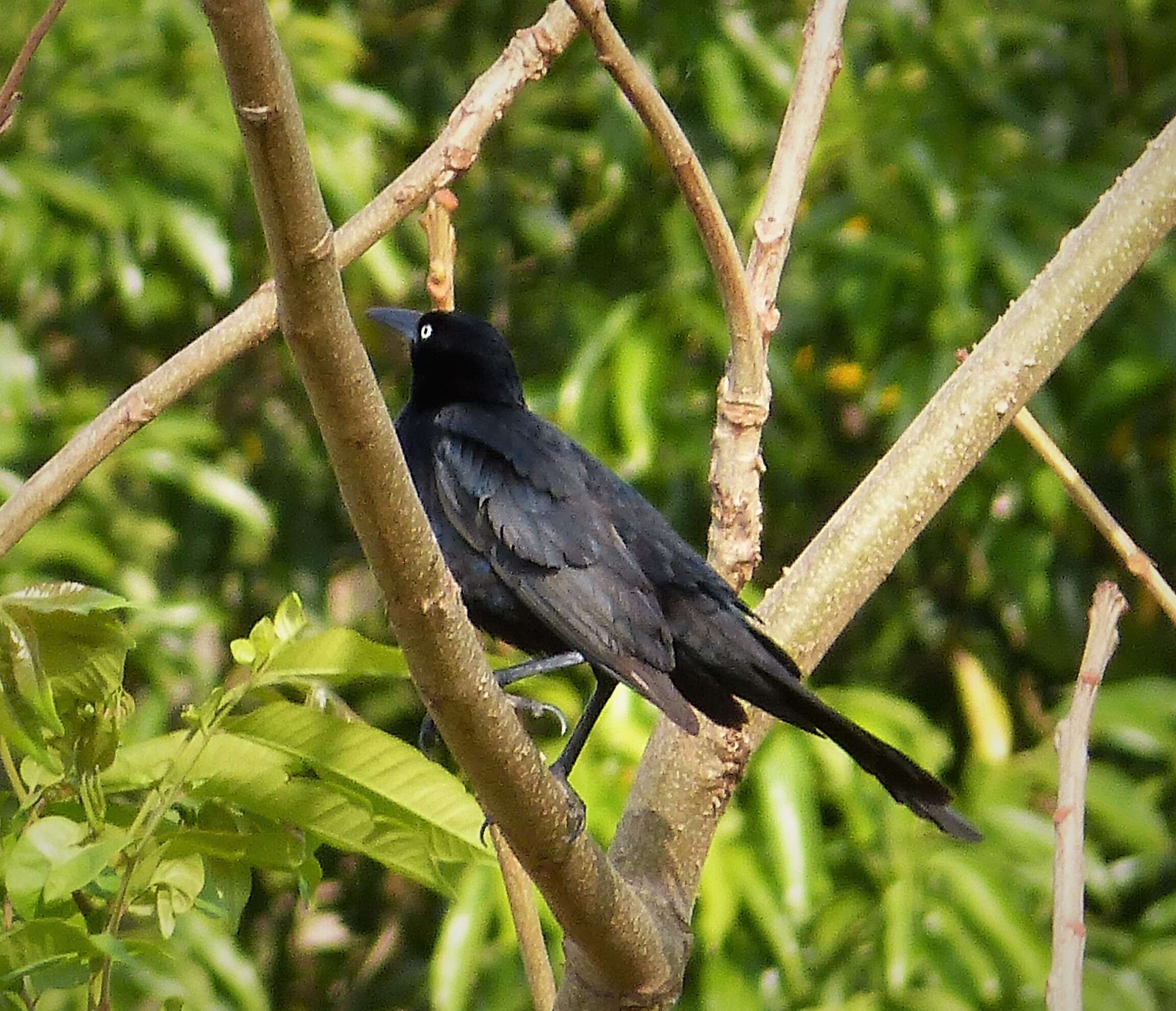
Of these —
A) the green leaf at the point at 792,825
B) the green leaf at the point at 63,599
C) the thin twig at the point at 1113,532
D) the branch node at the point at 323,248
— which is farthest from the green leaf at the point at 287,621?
the green leaf at the point at 792,825

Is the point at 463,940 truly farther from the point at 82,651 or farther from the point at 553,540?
the point at 82,651

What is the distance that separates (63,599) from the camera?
153cm

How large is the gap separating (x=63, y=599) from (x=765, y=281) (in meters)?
1.46

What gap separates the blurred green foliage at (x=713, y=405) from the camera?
3.70 m

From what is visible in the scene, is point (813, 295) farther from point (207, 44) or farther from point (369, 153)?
point (207, 44)

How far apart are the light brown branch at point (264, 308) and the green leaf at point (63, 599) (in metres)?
0.24

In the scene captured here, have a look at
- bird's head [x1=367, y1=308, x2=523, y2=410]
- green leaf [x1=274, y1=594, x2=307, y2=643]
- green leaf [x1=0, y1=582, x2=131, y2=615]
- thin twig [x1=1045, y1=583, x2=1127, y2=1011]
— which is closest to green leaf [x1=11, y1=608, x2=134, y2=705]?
green leaf [x1=0, y1=582, x2=131, y2=615]

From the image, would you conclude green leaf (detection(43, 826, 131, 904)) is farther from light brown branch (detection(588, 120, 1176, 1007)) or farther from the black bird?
light brown branch (detection(588, 120, 1176, 1007))

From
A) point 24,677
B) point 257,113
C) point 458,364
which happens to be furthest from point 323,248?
point 458,364

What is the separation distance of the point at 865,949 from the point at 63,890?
2.60m

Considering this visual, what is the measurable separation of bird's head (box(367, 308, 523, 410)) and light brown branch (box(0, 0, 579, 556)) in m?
1.03

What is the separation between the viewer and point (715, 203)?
2.48 m

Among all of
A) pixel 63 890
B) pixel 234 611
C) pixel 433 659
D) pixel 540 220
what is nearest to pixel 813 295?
pixel 540 220

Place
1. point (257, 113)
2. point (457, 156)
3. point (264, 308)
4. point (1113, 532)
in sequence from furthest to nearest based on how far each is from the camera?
point (457, 156), point (264, 308), point (1113, 532), point (257, 113)
